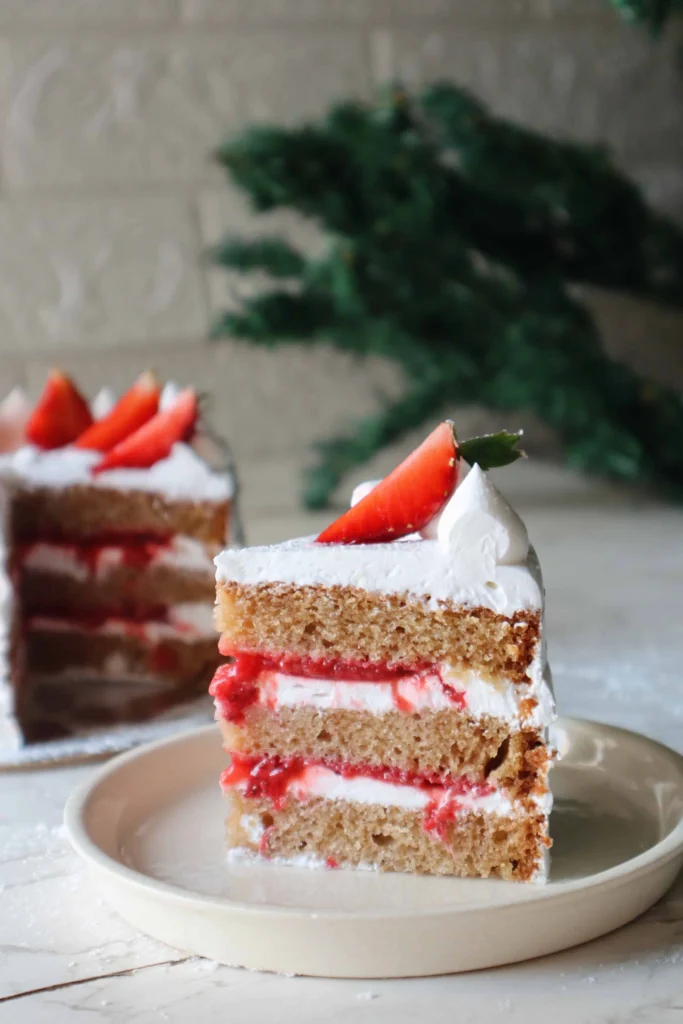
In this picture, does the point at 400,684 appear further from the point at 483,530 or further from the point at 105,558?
the point at 105,558

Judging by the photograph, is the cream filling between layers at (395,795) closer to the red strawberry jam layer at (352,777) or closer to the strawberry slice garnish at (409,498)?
the red strawberry jam layer at (352,777)

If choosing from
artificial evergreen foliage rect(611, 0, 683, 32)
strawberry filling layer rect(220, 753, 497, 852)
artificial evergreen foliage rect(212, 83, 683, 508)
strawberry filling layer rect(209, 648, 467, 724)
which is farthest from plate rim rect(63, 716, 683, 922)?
artificial evergreen foliage rect(212, 83, 683, 508)

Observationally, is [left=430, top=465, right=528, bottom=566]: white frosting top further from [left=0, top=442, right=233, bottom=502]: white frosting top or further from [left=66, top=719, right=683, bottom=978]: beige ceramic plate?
[left=0, top=442, right=233, bottom=502]: white frosting top

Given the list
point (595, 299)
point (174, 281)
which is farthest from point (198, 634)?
point (595, 299)

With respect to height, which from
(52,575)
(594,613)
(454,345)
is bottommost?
(594,613)

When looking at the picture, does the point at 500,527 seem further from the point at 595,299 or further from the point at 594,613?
the point at 595,299

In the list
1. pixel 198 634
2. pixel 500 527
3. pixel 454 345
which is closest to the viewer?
pixel 500 527

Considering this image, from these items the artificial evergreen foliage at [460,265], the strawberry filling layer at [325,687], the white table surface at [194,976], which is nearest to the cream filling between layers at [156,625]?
the white table surface at [194,976]
